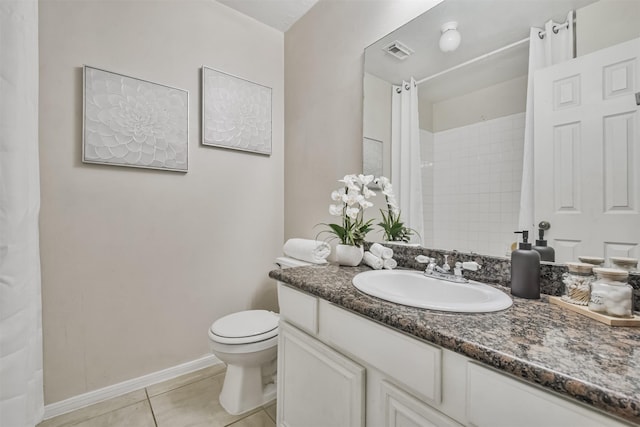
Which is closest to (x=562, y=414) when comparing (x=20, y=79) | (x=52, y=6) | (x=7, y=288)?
(x=7, y=288)

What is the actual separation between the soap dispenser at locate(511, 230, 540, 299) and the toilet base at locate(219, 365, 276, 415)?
1.35m

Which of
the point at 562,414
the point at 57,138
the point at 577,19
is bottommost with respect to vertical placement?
the point at 562,414

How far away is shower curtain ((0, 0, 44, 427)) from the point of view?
874mm

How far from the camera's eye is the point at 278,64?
2293 mm

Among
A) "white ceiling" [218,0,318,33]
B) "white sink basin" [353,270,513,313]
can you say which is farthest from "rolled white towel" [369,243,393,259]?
"white ceiling" [218,0,318,33]

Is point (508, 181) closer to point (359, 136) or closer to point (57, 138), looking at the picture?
point (359, 136)

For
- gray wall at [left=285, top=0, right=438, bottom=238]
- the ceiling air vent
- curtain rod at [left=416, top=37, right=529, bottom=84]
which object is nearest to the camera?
curtain rod at [left=416, top=37, right=529, bottom=84]

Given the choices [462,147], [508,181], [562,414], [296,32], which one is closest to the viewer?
[562,414]

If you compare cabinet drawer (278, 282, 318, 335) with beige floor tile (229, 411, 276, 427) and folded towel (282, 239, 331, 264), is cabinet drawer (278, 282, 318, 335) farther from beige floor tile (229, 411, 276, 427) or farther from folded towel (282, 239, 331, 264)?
beige floor tile (229, 411, 276, 427)

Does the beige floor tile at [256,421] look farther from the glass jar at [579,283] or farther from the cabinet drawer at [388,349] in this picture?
the glass jar at [579,283]

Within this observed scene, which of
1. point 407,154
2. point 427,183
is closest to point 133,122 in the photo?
point 407,154

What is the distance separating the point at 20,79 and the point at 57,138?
636mm

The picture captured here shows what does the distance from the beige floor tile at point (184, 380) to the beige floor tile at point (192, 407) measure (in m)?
0.04

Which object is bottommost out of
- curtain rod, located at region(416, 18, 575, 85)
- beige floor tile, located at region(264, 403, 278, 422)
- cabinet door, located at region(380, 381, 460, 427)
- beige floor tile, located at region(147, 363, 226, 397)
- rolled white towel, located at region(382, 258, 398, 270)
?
beige floor tile, located at region(264, 403, 278, 422)
